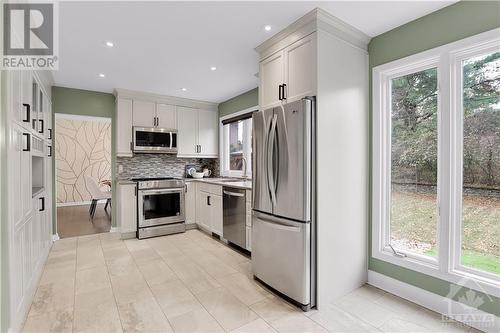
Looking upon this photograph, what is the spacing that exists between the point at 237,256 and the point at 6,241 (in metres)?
2.43

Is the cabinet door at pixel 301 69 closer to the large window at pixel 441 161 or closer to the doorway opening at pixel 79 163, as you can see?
the large window at pixel 441 161

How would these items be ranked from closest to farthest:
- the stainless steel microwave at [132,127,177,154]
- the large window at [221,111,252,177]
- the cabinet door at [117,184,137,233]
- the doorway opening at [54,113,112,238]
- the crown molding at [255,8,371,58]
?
the crown molding at [255,8,371,58] → the cabinet door at [117,184,137,233] → the stainless steel microwave at [132,127,177,154] → the large window at [221,111,252,177] → the doorway opening at [54,113,112,238]

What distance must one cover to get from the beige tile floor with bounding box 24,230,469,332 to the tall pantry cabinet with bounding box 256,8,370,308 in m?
0.31

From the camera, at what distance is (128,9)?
214cm

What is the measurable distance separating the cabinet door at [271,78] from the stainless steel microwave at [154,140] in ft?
8.69

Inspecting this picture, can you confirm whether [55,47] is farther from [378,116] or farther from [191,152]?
[378,116]

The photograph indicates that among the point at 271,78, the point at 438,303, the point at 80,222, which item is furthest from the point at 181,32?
the point at 80,222

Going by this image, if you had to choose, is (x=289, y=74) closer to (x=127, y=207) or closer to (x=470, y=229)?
(x=470, y=229)

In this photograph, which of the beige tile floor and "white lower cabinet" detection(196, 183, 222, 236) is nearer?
the beige tile floor

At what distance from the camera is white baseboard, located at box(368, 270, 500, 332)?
1916mm

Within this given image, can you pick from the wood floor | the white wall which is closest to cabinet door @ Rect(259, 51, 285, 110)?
the white wall

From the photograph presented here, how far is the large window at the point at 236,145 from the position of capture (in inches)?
186

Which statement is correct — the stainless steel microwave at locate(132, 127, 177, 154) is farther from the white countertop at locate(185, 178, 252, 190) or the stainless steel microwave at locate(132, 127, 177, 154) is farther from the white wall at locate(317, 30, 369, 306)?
the white wall at locate(317, 30, 369, 306)

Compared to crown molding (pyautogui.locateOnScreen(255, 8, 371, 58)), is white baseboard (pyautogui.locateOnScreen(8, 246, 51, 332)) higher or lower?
lower
